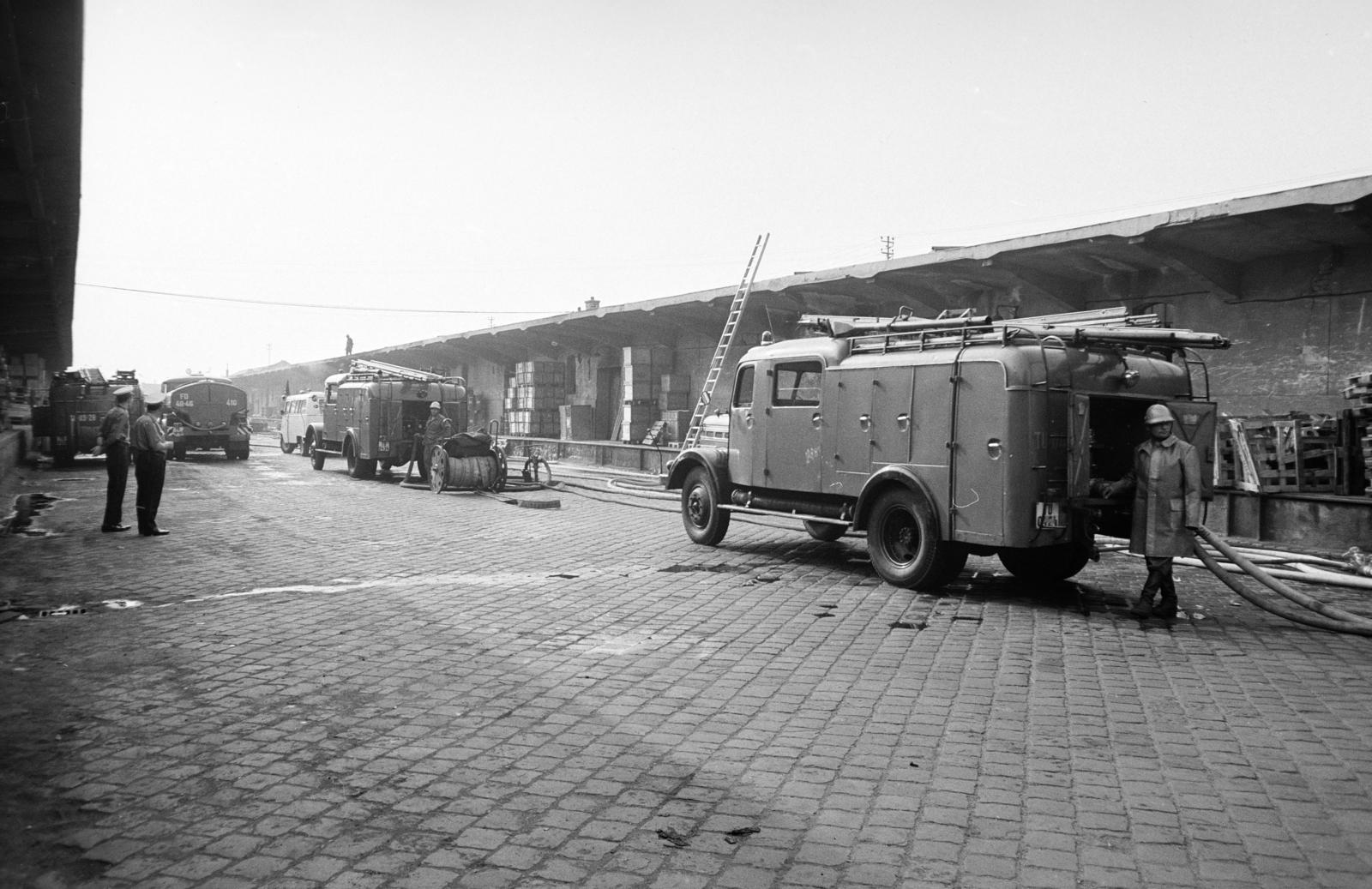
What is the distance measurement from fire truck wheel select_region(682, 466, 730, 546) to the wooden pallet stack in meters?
7.54

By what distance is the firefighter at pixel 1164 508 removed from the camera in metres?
7.70

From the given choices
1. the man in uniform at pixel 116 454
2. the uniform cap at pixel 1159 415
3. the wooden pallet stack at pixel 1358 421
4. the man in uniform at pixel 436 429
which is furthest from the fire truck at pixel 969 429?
the man in uniform at pixel 436 429

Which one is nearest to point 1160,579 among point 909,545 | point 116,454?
point 909,545

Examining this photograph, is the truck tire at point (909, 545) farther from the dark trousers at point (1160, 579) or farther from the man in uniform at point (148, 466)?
the man in uniform at point (148, 466)

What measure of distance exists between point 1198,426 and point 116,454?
40.6 ft

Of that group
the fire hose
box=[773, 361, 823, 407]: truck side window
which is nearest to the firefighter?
the fire hose

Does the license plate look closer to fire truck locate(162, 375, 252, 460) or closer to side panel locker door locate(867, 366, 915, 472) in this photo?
side panel locker door locate(867, 366, 915, 472)

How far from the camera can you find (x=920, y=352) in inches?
367

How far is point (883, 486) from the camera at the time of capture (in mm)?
9461

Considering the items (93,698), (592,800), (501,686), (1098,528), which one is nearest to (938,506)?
(1098,528)

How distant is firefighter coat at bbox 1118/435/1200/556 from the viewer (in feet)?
25.2

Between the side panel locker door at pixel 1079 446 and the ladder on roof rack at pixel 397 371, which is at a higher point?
the ladder on roof rack at pixel 397 371

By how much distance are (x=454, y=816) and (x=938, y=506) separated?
6000 millimetres

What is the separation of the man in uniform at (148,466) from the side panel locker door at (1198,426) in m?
11.4
